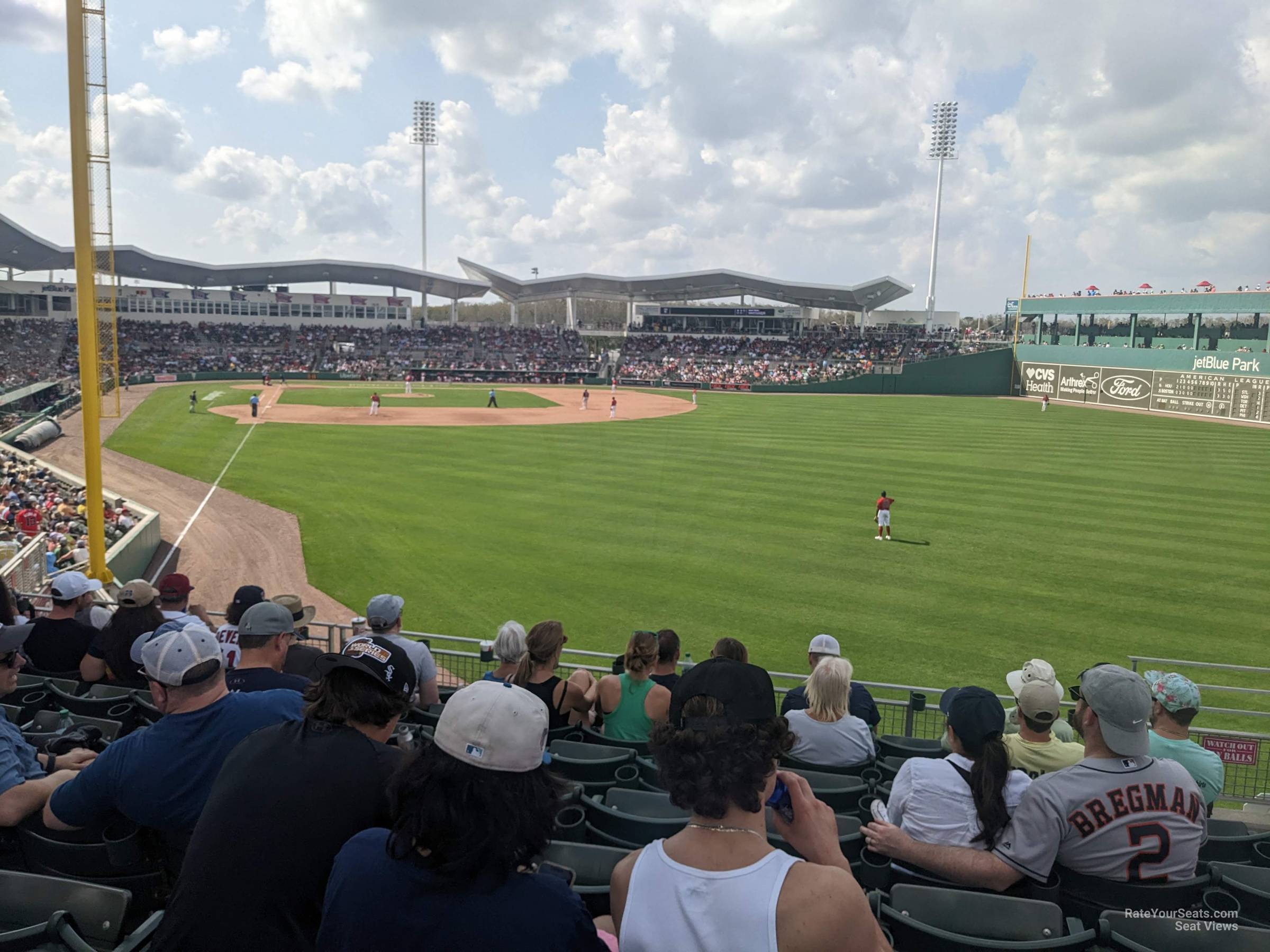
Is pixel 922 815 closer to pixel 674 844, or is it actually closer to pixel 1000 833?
pixel 1000 833

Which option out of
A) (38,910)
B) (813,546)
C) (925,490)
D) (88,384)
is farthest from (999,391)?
(38,910)

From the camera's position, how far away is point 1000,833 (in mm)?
3908

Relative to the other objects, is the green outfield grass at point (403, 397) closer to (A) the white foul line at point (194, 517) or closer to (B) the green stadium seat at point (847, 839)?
(A) the white foul line at point (194, 517)

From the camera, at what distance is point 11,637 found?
5.10m

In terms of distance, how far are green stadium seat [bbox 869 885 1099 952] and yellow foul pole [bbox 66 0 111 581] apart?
10066mm

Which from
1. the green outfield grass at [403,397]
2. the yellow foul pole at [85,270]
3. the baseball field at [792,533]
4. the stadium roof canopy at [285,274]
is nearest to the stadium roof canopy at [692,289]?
the stadium roof canopy at [285,274]

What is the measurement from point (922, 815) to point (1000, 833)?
0.35m

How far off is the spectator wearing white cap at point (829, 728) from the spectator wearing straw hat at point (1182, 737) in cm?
182

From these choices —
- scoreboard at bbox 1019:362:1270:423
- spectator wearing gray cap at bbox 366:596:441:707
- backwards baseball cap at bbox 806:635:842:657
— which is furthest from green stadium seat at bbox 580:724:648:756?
scoreboard at bbox 1019:362:1270:423

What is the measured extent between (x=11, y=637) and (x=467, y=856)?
14.5ft


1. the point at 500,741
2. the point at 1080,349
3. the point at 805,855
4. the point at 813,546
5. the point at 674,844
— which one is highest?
the point at 1080,349

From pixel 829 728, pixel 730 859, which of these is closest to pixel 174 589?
pixel 829 728

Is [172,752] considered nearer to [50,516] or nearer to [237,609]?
[237,609]

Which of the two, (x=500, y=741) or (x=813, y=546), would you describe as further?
(x=813, y=546)
